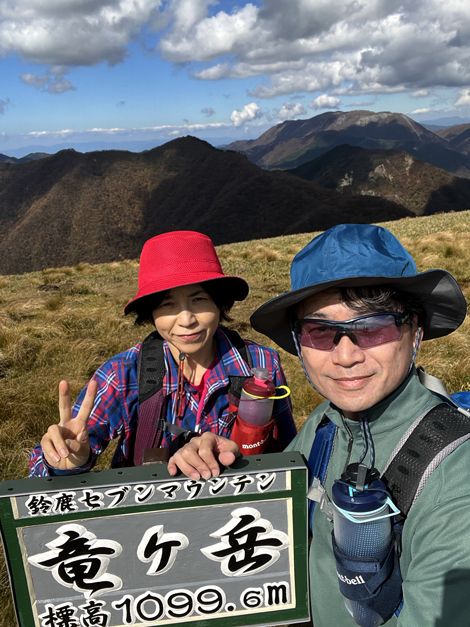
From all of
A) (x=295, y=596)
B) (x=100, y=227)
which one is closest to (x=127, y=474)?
(x=295, y=596)

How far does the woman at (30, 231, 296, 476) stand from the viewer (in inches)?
98.2

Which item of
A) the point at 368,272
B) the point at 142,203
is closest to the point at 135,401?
the point at 368,272

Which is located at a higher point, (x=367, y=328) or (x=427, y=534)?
(x=367, y=328)

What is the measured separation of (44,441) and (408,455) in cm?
143

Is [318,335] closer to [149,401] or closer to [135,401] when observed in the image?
[149,401]

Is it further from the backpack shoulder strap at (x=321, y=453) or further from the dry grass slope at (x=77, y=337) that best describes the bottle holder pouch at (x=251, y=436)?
the dry grass slope at (x=77, y=337)

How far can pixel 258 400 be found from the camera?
2137mm

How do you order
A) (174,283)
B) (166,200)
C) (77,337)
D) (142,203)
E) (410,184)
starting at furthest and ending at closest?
(410,184) < (166,200) < (142,203) < (77,337) < (174,283)

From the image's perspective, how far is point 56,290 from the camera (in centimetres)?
1313

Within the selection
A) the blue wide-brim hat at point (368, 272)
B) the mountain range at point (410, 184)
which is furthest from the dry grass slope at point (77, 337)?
the mountain range at point (410, 184)

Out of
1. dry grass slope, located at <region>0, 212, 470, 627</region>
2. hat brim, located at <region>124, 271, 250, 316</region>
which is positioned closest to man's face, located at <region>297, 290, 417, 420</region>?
hat brim, located at <region>124, 271, 250, 316</region>

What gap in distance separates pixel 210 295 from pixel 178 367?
0.47 metres

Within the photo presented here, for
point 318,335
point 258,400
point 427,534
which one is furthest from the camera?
point 258,400

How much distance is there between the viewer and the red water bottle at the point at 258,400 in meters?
2.13
